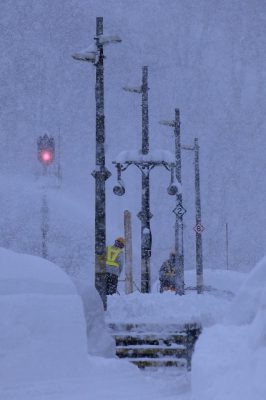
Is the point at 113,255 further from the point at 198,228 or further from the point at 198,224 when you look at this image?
the point at 198,224

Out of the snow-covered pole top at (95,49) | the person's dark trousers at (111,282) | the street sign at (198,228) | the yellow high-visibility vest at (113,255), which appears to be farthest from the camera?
the street sign at (198,228)

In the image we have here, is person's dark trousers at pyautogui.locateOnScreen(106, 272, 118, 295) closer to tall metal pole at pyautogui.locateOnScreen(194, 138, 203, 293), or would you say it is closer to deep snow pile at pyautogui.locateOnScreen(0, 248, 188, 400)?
deep snow pile at pyautogui.locateOnScreen(0, 248, 188, 400)

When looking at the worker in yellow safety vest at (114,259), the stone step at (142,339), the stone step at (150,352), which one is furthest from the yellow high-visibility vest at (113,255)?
the stone step at (150,352)

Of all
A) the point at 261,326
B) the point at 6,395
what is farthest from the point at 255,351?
the point at 6,395

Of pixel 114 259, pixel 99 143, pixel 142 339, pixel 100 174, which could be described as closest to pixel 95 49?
pixel 99 143

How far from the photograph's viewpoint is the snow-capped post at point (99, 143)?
43.9 ft

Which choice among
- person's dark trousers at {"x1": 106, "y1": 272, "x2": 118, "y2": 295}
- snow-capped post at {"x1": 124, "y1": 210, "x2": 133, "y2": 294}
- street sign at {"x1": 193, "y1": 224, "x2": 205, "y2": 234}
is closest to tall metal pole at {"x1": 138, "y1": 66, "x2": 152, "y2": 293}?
snow-capped post at {"x1": 124, "y1": 210, "x2": 133, "y2": 294}

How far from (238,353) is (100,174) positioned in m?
10.3

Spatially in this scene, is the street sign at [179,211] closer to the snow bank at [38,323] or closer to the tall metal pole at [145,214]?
the tall metal pole at [145,214]

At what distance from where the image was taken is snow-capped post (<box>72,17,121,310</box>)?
1339 cm

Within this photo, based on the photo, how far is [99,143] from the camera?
45.5 feet

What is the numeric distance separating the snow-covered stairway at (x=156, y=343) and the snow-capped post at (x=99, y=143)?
252cm

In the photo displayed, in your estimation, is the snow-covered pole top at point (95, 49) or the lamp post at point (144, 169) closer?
the snow-covered pole top at point (95, 49)

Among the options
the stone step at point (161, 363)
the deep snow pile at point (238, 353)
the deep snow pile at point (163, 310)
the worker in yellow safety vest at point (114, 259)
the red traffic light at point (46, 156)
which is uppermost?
the red traffic light at point (46, 156)
